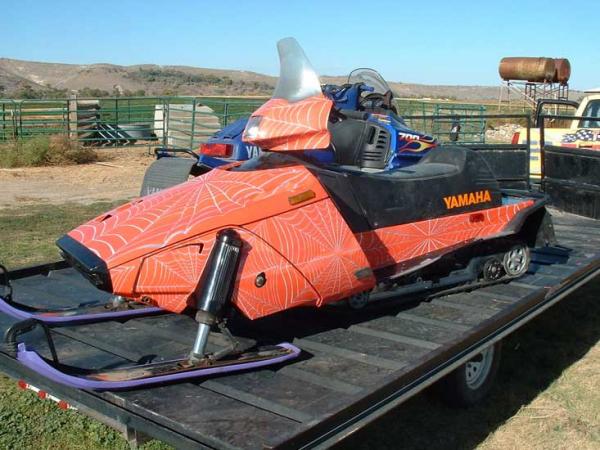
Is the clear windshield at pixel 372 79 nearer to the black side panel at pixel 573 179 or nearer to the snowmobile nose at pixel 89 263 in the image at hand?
the black side panel at pixel 573 179

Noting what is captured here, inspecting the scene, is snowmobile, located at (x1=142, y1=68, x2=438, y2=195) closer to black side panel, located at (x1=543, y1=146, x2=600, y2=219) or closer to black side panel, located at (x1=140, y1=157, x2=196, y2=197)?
black side panel, located at (x1=140, y1=157, x2=196, y2=197)

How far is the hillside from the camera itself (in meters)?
74.9

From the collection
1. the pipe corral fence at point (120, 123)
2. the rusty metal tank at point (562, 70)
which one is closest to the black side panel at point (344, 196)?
the pipe corral fence at point (120, 123)

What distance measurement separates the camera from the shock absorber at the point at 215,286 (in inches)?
127

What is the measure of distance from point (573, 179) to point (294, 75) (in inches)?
168

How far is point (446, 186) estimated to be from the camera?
456cm

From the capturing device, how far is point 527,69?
2889 cm

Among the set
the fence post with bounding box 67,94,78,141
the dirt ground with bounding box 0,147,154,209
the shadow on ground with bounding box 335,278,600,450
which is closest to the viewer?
the shadow on ground with bounding box 335,278,600,450

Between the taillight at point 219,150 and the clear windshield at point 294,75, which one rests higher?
the clear windshield at point 294,75

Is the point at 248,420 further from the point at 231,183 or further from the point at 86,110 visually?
the point at 86,110

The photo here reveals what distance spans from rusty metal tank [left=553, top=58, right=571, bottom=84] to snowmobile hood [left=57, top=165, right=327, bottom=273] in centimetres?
2658

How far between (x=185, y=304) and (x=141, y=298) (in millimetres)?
207

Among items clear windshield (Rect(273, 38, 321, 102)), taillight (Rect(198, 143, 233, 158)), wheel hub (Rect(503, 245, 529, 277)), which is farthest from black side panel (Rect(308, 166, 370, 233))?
taillight (Rect(198, 143, 233, 158))

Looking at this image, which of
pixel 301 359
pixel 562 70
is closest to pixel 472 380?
pixel 301 359
